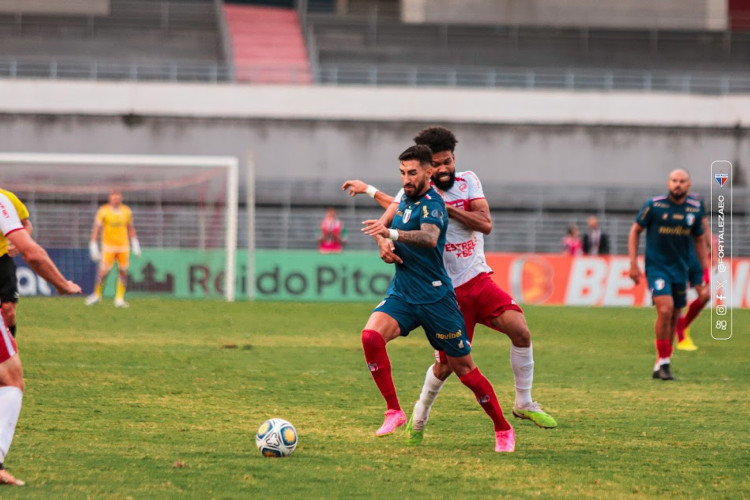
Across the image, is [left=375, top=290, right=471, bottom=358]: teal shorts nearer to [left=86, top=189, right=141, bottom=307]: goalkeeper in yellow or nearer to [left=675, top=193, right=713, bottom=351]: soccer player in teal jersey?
[left=675, top=193, right=713, bottom=351]: soccer player in teal jersey

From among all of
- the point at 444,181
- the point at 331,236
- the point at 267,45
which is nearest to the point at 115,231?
the point at 331,236

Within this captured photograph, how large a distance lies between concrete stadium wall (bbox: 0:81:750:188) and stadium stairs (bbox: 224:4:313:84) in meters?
1.79

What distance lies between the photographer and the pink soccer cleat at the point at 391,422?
7.59m

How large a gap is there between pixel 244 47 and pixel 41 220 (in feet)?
44.4

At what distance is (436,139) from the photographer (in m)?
7.49

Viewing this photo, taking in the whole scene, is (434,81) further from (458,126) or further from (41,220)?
(41,220)

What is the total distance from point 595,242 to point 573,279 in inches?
100

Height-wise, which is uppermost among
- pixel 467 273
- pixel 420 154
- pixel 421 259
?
pixel 420 154

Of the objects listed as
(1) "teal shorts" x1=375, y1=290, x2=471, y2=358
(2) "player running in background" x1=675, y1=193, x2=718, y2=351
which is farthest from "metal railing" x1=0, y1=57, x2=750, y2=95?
(1) "teal shorts" x1=375, y1=290, x2=471, y2=358

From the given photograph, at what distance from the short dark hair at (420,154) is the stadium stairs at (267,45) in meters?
27.3

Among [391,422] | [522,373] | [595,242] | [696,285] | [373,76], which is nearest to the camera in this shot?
[391,422]

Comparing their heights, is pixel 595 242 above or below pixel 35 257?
below

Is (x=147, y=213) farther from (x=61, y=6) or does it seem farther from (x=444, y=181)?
(x=444, y=181)

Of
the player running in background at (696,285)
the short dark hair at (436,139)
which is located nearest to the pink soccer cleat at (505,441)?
the short dark hair at (436,139)
